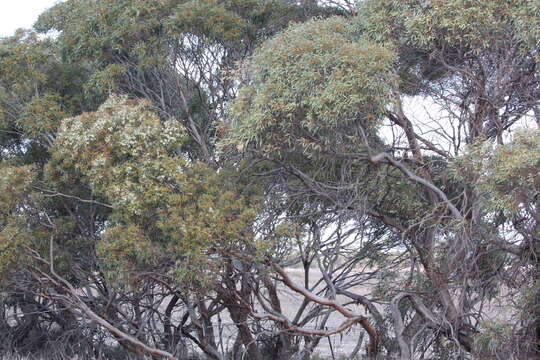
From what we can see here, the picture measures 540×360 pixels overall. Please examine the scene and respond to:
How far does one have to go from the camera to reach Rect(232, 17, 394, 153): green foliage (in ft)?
28.8

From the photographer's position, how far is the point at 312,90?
8.95 metres

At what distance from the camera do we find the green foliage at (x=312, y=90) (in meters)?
8.77

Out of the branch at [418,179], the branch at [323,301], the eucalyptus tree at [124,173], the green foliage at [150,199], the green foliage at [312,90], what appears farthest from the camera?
the branch at [323,301]

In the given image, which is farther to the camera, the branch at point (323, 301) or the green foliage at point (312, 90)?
the branch at point (323, 301)

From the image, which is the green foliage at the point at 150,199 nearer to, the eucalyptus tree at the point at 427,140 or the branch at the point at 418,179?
the eucalyptus tree at the point at 427,140

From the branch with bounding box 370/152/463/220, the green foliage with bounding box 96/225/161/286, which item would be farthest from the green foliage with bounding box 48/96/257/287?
the branch with bounding box 370/152/463/220

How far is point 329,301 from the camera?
32.7ft

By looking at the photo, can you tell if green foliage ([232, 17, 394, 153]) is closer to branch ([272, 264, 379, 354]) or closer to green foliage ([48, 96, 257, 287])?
green foliage ([48, 96, 257, 287])

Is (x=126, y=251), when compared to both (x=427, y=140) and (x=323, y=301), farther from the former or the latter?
(x=427, y=140)

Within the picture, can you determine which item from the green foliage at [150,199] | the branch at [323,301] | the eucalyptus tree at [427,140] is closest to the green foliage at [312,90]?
the eucalyptus tree at [427,140]

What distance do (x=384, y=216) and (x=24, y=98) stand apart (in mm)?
6230

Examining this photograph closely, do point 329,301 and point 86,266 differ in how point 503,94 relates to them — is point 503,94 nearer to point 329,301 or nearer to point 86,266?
point 329,301

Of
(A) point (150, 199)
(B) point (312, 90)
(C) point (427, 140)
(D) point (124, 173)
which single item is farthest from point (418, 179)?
(D) point (124, 173)

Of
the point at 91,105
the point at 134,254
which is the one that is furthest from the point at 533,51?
the point at 91,105
